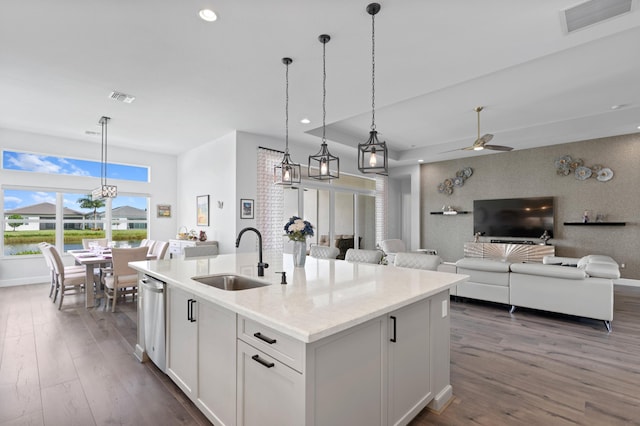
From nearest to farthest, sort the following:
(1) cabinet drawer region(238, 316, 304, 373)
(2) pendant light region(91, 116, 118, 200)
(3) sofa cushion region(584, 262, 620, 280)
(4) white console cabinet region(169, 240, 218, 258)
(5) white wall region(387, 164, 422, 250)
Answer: (1) cabinet drawer region(238, 316, 304, 373) < (3) sofa cushion region(584, 262, 620, 280) < (2) pendant light region(91, 116, 118, 200) < (4) white console cabinet region(169, 240, 218, 258) < (5) white wall region(387, 164, 422, 250)

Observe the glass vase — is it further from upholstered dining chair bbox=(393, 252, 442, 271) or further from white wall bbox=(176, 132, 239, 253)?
white wall bbox=(176, 132, 239, 253)

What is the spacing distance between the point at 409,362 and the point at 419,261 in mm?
1662

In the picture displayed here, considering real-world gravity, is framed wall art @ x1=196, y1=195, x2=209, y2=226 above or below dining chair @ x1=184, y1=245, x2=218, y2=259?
above

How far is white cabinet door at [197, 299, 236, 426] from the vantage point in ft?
5.69

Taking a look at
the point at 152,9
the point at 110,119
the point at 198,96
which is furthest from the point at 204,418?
the point at 110,119

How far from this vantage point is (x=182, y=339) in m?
2.23

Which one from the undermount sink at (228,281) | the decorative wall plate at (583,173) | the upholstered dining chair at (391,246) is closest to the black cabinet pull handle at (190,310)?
the undermount sink at (228,281)

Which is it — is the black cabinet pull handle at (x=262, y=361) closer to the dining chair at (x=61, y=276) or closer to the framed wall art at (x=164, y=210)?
the dining chair at (x=61, y=276)

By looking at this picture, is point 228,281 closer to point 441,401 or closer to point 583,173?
point 441,401

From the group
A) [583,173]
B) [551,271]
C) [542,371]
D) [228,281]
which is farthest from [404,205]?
[228,281]

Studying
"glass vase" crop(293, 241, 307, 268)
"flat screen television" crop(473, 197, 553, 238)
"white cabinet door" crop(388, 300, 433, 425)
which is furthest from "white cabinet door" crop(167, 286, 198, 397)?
"flat screen television" crop(473, 197, 553, 238)

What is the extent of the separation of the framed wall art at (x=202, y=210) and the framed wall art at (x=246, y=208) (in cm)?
118

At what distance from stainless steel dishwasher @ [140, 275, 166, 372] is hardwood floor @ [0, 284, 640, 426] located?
17 centimetres

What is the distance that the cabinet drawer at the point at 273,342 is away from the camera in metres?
1.34
